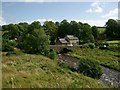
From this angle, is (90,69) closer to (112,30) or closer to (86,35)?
(86,35)

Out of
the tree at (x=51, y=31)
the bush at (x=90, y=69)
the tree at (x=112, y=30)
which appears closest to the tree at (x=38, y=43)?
the bush at (x=90, y=69)

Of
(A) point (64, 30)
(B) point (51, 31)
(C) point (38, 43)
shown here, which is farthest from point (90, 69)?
(A) point (64, 30)

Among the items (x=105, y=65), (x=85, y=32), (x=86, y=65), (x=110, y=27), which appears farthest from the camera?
(x=110, y=27)

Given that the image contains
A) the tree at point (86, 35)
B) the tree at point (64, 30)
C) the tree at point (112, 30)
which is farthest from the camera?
the tree at point (64, 30)

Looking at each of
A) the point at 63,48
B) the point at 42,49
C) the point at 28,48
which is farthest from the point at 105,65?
the point at 63,48

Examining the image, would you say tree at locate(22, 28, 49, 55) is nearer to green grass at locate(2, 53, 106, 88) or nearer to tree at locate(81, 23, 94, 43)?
green grass at locate(2, 53, 106, 88)

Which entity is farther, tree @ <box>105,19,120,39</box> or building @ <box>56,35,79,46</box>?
tree @ <box>105,19,120,39</box>

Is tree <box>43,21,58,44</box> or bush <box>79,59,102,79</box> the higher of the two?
tree <box>43,21,58,44</box>

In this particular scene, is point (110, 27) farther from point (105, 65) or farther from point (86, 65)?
point (86, 65)

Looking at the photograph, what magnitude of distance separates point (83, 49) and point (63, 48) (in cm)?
637

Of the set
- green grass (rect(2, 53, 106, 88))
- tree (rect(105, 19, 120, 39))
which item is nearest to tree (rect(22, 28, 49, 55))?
green grass (rect(2, 53, 106, 88))

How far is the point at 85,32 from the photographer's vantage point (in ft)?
325

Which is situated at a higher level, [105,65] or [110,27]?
[110,27]

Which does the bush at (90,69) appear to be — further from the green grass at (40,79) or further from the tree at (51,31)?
the tree at (51,31)
